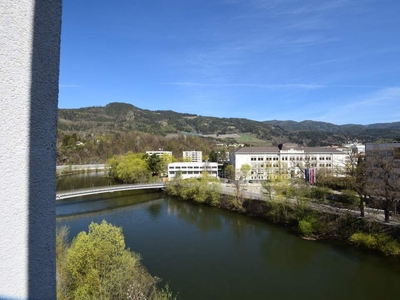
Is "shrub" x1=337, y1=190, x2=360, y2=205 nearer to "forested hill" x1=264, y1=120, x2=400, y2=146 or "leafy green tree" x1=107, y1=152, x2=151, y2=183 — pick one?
"leafy green tree" x1=107, y1=152, x2=151, y2=183

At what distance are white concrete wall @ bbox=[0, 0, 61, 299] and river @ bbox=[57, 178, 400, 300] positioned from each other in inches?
291

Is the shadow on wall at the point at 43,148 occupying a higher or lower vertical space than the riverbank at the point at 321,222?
higher

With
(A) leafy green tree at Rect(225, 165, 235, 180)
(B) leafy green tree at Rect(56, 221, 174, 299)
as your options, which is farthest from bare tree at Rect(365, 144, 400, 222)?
(A) leafy green tree at Rect(225, 165, 235, 180)

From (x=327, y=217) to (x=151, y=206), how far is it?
35.2 ft

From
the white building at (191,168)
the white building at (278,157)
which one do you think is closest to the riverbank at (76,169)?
the white building at (191,168)

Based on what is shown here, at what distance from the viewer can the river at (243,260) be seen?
7754mm

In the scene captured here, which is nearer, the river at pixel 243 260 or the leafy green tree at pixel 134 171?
the river at pixel 243 260

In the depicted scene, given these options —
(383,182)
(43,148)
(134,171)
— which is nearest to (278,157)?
(134,171)

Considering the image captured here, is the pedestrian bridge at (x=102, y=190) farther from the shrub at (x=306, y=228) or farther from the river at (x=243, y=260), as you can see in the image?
the shrub at (x=306, y=228)

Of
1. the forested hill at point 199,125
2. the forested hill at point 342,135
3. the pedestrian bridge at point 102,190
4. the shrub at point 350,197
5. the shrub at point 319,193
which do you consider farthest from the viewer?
the forested hill at point 199,125

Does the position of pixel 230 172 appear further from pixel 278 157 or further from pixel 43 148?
pixel 43 148

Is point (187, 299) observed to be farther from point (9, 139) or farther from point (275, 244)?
point (9, 139)

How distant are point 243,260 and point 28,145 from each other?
9.97 m

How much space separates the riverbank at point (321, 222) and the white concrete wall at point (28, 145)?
12041 mm
